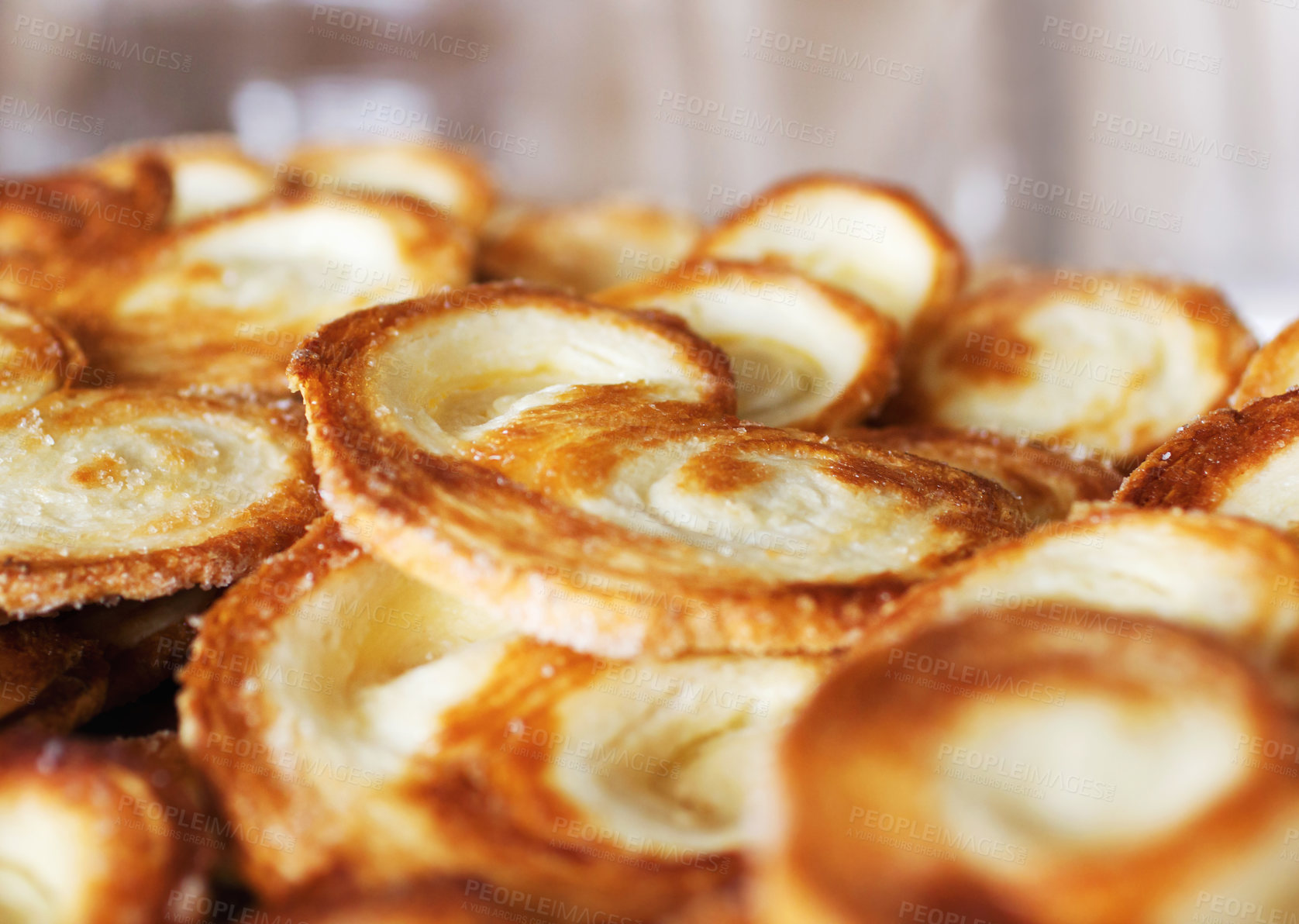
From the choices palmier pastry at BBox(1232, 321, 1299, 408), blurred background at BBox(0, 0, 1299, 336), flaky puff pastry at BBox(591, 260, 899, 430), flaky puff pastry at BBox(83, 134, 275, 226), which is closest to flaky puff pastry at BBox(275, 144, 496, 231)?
flaky puff pastry at BBox(83, 134, 275, 226)

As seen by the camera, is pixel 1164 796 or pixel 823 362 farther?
pixel 823 362

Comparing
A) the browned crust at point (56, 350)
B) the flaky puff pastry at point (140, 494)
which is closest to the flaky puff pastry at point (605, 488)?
the flaky puff pastry at point (140, 494)

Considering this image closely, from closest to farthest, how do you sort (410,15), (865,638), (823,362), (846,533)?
(865,638)
(846,533)
(823,362)
(410,15)

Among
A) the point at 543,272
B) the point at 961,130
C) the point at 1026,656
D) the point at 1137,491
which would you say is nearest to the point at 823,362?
the point at 1137,491

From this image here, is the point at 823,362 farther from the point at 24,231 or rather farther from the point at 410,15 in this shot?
the point at 410,15

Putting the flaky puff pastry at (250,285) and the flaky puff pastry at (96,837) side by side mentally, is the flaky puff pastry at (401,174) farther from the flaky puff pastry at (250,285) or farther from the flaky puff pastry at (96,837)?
the flaky puff pastry at (96,837)
